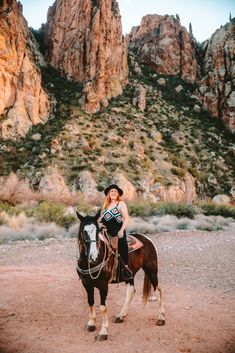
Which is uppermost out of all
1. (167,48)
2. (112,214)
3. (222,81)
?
(167,48)

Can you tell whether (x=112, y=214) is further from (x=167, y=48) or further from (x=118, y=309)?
(x=167, y=48)

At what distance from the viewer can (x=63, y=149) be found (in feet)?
128

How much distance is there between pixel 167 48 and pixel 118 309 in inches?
2568

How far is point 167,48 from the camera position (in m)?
66.1

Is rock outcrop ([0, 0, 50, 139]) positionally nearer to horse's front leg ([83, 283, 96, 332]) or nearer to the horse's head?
horse's front leg ([83, 283, 96, 332])

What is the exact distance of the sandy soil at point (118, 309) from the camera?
524cm

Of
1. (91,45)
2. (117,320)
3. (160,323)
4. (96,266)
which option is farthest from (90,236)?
(91,45)

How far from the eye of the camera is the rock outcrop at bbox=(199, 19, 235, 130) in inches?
2158

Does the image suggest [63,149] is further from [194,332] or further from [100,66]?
[194,332]

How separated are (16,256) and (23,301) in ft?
A: 17.1

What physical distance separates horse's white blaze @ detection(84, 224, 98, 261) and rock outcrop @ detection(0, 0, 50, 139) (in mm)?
35740

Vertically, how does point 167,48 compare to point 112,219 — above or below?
above

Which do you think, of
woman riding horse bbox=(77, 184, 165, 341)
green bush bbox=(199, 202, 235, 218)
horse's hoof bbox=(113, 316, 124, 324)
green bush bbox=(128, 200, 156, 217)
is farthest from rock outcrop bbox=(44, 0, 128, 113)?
horse's hoof bbox=(113, 316, 124, 324)

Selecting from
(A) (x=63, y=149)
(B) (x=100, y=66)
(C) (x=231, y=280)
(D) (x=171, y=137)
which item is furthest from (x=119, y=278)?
(B) (x=100, y=66)
